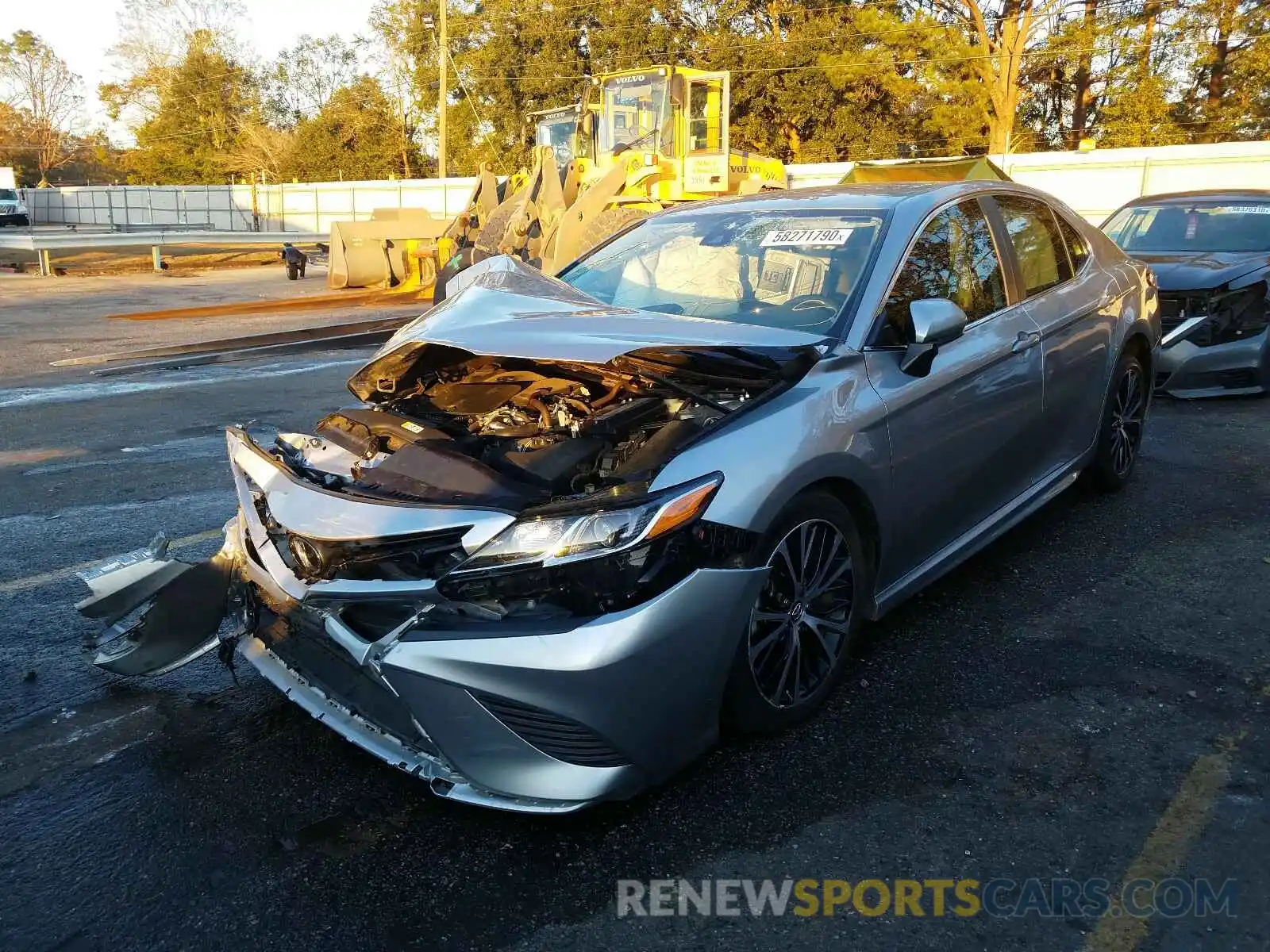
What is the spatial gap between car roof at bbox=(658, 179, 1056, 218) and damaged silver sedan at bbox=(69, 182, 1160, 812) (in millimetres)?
26

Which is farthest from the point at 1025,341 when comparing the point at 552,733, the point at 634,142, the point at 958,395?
the point at 634,142

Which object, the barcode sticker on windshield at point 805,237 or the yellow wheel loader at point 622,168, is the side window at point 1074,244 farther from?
the yellow wheel loader at point 622,168

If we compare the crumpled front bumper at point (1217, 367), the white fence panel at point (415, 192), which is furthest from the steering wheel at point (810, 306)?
the white fence panel at point (415, 192)

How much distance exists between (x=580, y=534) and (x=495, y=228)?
43.6 ft

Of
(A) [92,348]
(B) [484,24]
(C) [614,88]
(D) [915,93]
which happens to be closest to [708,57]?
(D) [915,93]

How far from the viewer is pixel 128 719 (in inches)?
127

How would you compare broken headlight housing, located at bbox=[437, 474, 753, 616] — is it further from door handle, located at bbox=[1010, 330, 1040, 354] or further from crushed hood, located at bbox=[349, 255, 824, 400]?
door handle, located at bbox=[1010, 330, 1040, 354]

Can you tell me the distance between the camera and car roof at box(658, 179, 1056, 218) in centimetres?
404

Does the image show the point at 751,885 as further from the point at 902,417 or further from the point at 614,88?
the point at 614,88

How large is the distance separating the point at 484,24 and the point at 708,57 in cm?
1306

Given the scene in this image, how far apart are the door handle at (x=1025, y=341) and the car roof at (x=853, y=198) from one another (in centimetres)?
66

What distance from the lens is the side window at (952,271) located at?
362cm

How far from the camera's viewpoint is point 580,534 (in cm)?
251

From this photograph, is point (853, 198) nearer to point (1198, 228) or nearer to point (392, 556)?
point (392, 556)
